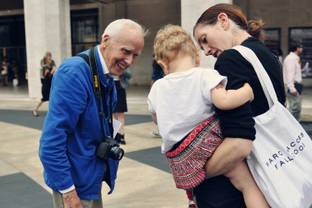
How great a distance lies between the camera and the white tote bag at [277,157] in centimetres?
193

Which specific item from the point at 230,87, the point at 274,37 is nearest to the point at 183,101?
the point at 230,87

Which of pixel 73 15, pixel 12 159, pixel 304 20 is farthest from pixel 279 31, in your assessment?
pixel 12 159

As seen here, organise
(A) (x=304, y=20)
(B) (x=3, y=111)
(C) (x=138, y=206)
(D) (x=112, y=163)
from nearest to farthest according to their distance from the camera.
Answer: (D) (x=112, y=163) < (C) (x=138, y=206) < (B) (x=3, y=111) < (A) (x=304, y=20)

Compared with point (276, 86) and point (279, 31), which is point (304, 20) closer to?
point (279, 31)

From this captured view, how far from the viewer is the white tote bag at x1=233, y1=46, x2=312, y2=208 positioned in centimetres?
193

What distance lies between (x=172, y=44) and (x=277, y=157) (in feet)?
2.35

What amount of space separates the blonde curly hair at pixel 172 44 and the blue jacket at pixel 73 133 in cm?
46

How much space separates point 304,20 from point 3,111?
44.2 feet

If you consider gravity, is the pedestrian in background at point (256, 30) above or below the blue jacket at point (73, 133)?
above

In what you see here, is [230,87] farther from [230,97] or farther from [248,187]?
[248,187]

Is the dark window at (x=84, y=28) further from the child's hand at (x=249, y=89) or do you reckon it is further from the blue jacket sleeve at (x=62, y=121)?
the child's hand at (x=249, y=89)

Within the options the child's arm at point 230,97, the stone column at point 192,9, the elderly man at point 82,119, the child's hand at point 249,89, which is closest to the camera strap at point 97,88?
the elderly man at point 82,119

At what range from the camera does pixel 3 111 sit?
1414 centimetres

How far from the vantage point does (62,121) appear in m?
2.27
